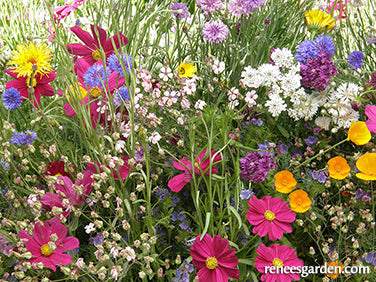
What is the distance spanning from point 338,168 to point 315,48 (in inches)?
15.9

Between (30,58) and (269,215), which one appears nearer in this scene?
(269,215)

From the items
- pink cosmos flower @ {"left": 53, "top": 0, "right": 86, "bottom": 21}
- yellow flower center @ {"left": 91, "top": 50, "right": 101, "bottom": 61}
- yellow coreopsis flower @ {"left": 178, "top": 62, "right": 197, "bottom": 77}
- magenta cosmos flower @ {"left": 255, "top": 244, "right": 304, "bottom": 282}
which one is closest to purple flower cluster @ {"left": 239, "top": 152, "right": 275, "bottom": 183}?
magenta cosmos flower @ {"left": 255, "top": 244, "right": 304, "bottom": 282}

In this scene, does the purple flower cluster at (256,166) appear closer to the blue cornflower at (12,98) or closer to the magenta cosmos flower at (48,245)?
the magenta cosmos flower at (48,245)

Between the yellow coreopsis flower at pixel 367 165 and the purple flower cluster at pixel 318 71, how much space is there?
24 centimetres

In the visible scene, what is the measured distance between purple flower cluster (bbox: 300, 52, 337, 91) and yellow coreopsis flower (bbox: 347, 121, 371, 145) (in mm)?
151

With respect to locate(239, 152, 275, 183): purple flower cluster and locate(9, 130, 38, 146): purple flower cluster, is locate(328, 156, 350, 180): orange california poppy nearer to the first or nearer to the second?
locate(239, 152, 275, 183): purple flower cluster

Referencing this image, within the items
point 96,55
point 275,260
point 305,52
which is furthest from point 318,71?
point 96,55

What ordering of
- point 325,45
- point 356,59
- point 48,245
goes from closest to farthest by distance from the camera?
point 48,245
point 325,45
point 356,59

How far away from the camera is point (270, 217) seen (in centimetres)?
110

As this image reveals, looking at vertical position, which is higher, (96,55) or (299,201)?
(96,55)

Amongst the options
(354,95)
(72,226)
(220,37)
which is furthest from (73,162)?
(354,95)

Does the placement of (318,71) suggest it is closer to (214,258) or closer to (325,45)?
(325,45)

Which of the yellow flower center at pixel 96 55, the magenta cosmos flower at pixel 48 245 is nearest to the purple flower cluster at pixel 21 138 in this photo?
the magenta cosmos flower at pixel 48 245

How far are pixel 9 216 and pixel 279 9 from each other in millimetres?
1353
